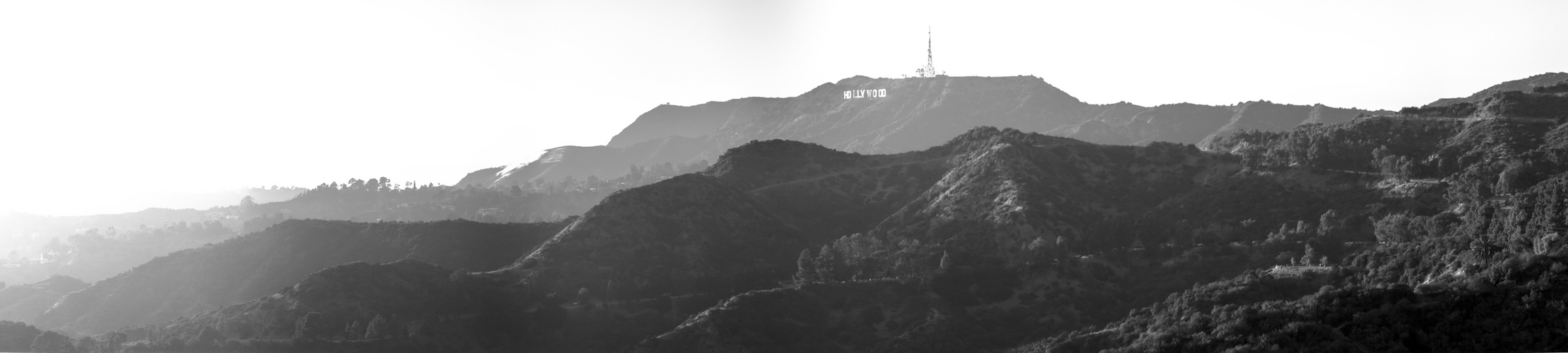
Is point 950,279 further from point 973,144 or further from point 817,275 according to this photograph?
point 973,144

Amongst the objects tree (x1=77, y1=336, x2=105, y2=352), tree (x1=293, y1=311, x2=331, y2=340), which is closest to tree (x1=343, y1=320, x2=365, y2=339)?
tree (x1=293, y1=311, x2=331, y2=340)

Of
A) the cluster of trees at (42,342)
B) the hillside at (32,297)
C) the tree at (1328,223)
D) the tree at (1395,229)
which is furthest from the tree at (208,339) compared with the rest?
the tree at (1395,229)

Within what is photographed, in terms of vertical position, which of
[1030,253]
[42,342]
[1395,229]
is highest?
[1395,229]

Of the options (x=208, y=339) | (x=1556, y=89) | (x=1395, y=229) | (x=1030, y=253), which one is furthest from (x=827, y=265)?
(x=1556, y=89)

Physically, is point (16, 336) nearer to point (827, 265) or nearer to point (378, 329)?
point (378, 329)

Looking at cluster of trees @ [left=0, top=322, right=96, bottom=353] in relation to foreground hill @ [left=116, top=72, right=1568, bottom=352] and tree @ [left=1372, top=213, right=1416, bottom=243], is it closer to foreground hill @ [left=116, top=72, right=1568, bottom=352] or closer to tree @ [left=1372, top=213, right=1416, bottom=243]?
foreground hill @ [left=116, top=72, right=1568, bottom=352]
